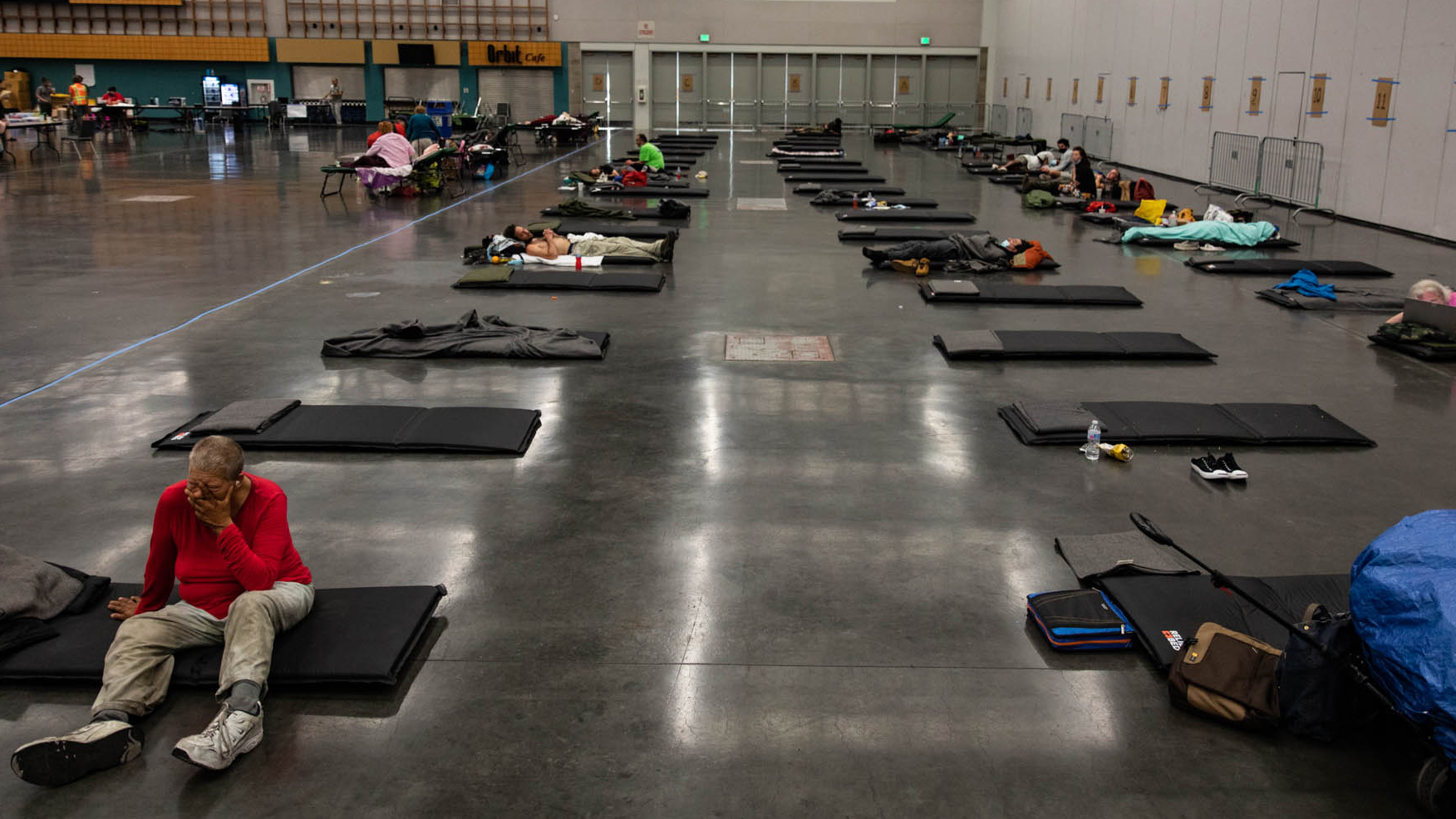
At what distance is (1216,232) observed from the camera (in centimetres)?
1309

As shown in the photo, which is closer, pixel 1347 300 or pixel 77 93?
pixel 1347 300

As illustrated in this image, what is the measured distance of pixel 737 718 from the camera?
3.46m

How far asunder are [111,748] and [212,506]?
0.79 metres

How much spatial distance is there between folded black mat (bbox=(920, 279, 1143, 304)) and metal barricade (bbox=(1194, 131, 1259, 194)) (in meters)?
8.88

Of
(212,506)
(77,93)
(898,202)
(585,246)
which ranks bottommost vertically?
(212,506)

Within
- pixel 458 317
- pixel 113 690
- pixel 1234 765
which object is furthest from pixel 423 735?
pixel 458 317

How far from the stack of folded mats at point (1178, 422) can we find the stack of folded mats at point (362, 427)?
297cm

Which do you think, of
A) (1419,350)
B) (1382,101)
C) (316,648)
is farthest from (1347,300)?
(316,648)

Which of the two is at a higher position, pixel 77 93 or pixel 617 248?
pixel 77 93

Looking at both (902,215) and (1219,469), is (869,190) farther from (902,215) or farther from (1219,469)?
(1219,469)

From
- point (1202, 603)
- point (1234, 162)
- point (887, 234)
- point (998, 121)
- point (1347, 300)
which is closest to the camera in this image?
point (1202, 603)

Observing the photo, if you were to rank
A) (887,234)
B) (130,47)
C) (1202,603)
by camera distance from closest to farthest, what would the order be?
(1202,603), (887,234), (130,47)

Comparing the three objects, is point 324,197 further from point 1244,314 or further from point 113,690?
point 113,690

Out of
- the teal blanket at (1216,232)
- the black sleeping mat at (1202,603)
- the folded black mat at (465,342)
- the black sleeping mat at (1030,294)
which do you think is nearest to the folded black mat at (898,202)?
the teal blanket at (1216,232)
